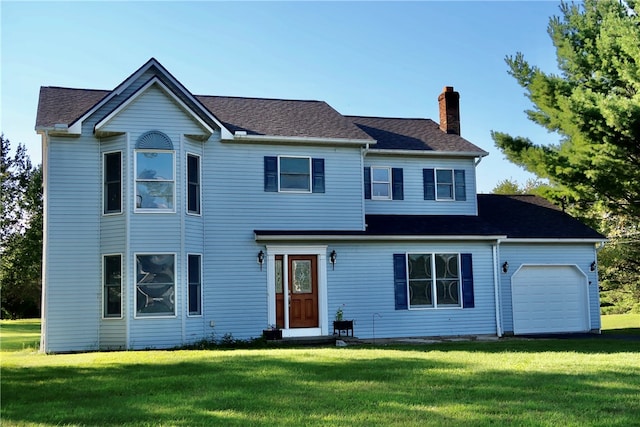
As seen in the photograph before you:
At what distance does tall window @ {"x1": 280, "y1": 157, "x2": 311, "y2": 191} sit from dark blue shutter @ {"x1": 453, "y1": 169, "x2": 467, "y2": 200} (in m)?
5.42

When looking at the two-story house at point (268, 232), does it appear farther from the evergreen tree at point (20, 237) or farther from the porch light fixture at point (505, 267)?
the evergreen tree at point (20, 237)

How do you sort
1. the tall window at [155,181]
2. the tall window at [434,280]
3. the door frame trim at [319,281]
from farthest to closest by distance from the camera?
the tall window at [434,280] < the door frame trim at [319,281] < the tall window at [155,181]

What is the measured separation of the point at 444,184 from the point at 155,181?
9.43m

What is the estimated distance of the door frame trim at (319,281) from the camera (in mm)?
18562

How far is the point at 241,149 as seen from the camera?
61.7 ft

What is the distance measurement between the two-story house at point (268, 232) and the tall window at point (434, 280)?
42 millimetres

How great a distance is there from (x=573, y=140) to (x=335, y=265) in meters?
11.2

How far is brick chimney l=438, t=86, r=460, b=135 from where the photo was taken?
77.5 feet

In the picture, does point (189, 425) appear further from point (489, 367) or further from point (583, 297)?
point (583, 297)

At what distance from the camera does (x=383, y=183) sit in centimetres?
2127

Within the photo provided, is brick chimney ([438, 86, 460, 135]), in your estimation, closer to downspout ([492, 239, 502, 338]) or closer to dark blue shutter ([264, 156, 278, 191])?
downspout ([492, 239, 502, 338])

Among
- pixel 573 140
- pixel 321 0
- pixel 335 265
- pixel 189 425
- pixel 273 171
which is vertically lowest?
pixel 189 425

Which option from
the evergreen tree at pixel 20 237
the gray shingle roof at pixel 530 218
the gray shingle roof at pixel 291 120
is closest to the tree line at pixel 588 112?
the gray shingle roof at pixel 530 218

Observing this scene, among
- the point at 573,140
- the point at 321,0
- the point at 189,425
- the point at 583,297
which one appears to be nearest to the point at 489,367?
the point at 189,425
